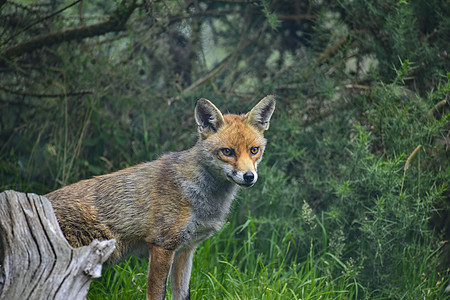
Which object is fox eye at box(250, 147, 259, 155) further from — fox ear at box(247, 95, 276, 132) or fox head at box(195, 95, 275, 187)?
fox ear at box(247, 95, 276, 132)

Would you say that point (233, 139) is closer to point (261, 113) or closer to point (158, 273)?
point (261, 113)

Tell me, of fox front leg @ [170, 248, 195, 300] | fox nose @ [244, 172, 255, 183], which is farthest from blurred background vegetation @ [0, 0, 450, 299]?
fox nose @ [244, 172, 255, 183]

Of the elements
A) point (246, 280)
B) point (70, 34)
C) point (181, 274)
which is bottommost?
point (246, 280)

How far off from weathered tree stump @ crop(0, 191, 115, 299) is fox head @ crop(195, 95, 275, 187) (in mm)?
1328

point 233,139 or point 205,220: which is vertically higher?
point 233,139

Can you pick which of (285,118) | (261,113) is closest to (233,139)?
(261,113)

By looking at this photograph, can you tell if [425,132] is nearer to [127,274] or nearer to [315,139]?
[315,139]

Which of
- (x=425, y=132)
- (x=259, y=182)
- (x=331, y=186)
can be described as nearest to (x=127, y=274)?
(x=259, y=182)

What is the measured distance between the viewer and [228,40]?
26.5 ft

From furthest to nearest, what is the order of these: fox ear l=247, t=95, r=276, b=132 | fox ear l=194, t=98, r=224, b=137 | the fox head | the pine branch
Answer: the pine branch < fox ear l=247, t=95, r=276, b=132 < fox ear l=194, t=98, r=224, b=137 < the fox head

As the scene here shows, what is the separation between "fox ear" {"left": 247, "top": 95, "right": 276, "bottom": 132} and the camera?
15.6 feet

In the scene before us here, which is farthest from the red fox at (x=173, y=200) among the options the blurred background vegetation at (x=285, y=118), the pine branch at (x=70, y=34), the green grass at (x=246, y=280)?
the pine branch at (x=70, y=34)

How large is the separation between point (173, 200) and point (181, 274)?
733 millimetres

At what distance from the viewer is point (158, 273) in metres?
4.25
